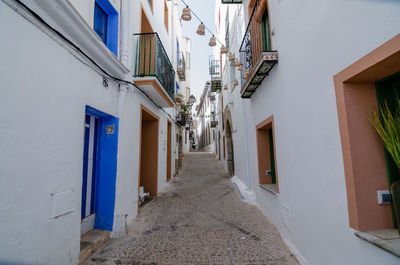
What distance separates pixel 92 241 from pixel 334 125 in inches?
152

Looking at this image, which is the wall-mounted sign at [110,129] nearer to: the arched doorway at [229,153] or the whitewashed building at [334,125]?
the whitewashed building at [334,125]

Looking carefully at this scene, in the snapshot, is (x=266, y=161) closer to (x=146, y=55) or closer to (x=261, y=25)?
(x=261, y=25)

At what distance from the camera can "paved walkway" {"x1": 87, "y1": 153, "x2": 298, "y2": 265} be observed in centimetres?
296

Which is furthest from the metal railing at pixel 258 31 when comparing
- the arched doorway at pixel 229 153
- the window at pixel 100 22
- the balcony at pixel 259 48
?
the arched doorway at pixel 229 153

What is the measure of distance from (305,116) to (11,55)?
3.39 m

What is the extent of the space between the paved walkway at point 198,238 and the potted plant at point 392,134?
1850 millimetres

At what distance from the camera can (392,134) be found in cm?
160

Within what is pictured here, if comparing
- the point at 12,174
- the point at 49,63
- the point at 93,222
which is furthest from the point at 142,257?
the point at 49,63

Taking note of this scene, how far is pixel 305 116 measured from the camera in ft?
8.82

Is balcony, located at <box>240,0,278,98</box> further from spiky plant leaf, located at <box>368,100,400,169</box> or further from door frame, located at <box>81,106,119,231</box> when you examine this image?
door frame, located at <box>81,106,119,231</box>

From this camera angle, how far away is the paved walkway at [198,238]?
296 cm

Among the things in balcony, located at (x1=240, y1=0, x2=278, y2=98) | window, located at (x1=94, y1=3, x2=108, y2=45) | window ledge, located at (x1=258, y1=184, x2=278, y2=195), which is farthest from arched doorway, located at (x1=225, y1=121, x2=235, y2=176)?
window, located at (x1=94, y1=3, x2=108, y2=45)

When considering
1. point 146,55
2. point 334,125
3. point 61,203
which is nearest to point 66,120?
point 61,203

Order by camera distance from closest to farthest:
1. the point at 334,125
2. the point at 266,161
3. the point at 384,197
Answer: the point at 384,197, the point at 334,125, the point at 266,161
